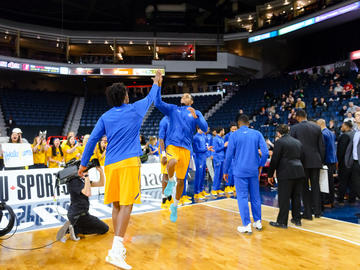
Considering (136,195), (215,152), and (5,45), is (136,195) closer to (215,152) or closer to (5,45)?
(215,152)

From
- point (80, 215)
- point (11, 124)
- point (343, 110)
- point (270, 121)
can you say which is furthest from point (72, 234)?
point (11, 124)

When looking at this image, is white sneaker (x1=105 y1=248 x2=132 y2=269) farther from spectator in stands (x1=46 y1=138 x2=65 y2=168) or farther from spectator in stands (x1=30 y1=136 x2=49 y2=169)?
spectator in stands (x1=30 y1=136 x2=49 y2=169)

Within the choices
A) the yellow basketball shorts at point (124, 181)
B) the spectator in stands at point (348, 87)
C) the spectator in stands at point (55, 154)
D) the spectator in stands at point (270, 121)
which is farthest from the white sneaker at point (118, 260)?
the spectator in stands at point (348, 87)

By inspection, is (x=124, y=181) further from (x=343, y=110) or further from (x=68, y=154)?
(x=343, y=110)

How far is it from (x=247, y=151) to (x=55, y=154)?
20.9 feet

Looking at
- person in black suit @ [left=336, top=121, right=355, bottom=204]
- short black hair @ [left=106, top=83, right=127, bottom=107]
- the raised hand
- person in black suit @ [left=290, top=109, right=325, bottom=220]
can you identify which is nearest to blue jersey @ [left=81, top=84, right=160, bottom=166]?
short black hair @ [left=106, top=83, right=127, bottom=107]

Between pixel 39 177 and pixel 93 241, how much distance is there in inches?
163

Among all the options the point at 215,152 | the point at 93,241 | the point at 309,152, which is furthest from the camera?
the point at 215,152

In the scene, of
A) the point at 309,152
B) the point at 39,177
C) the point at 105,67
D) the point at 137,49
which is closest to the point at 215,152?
the point at 309,152

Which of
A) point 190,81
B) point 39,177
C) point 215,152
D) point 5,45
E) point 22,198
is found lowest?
point 22,198

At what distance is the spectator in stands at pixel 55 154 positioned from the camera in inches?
336

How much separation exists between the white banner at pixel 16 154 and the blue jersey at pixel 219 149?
5.16m

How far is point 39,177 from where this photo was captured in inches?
291

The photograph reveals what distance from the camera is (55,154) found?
340 inches
